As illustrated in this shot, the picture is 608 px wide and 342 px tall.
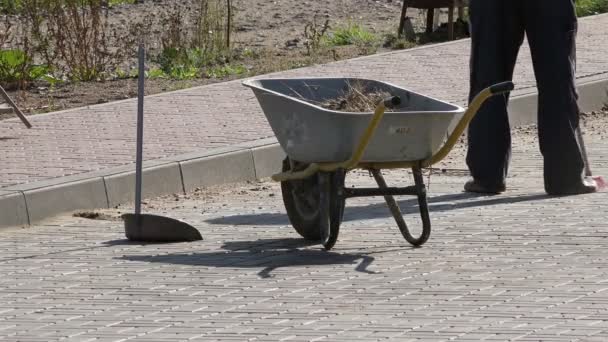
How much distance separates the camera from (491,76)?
Answer: 10109 millimetres

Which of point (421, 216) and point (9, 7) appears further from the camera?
point (9, 7)

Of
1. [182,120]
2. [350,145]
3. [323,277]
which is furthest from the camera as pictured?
[182,120]

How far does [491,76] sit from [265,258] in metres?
2.46

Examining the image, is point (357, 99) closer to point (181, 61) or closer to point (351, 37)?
point (181, 61)

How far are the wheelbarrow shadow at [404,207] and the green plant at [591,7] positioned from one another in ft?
34.1

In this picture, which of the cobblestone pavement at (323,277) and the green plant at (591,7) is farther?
the green plant at (591,7)

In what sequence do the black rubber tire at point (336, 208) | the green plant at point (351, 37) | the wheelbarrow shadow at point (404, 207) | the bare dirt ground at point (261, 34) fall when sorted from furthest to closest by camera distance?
the green plant at point (351, 37) < the bare dirt ground at point (261, 34) < the wheelbarrow shadow at point (404, 207) < the black rubber tire at point (336, 208)

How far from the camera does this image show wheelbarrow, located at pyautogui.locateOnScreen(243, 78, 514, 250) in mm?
8133

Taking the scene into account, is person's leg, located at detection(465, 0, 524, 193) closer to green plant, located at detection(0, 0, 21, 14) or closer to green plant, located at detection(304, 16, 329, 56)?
green plant, located at detection(304, 16, 329, 56)

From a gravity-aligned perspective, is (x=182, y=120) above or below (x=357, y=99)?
below

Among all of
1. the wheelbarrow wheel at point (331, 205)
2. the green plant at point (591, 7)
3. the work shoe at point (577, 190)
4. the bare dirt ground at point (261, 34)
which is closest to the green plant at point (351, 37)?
the bare dirt ground at point (261, 34)

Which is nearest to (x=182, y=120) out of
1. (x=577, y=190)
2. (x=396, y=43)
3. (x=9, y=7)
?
(x=577, y=190)

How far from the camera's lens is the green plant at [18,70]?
49.6ft

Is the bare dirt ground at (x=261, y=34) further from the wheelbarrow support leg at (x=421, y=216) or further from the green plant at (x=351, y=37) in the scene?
the wheelbarrow support leg at (x=421, y=216)
